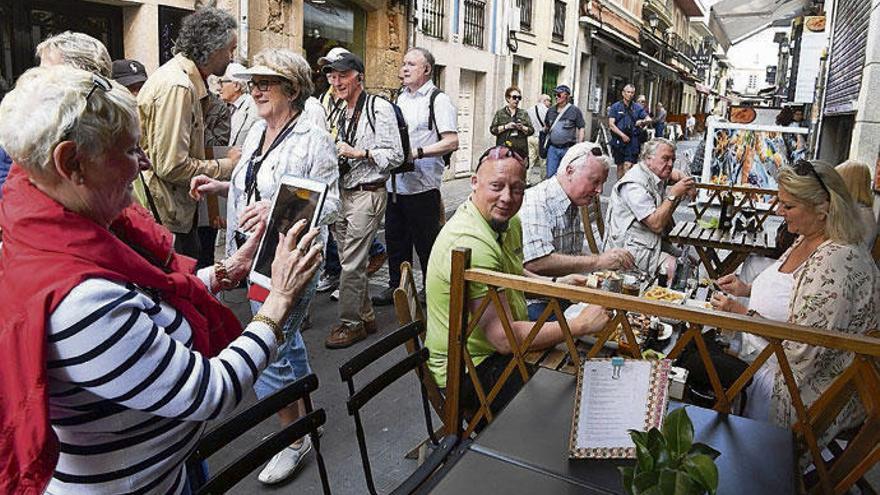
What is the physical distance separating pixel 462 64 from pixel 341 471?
12043 mm

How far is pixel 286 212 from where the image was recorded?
2.07 m

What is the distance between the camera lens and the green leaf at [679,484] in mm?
1281

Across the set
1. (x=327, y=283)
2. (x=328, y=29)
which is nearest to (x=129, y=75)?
(x=327, y=283)

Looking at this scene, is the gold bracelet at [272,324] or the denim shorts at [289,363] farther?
the denim shorts at [289,363]

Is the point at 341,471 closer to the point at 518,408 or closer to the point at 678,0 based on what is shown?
the point at 518,408

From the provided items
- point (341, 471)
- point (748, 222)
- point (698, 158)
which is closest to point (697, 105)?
point (698, 158)

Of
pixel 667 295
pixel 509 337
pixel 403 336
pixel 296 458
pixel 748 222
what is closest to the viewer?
pixel 509 337

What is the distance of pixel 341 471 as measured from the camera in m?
3.16

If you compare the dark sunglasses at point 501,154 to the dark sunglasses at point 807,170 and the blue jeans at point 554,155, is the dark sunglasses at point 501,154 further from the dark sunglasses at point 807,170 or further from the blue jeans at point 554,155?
the blue jeans at point 554,155

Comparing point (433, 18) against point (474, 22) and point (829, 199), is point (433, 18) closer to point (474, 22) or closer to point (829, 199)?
point (474, 22)

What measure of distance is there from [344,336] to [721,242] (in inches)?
121

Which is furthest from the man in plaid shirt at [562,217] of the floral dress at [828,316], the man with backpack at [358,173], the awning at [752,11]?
the awning at [752,11]

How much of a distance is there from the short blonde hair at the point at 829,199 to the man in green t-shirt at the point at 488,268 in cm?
135

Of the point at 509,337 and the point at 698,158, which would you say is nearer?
the point at 509,337
